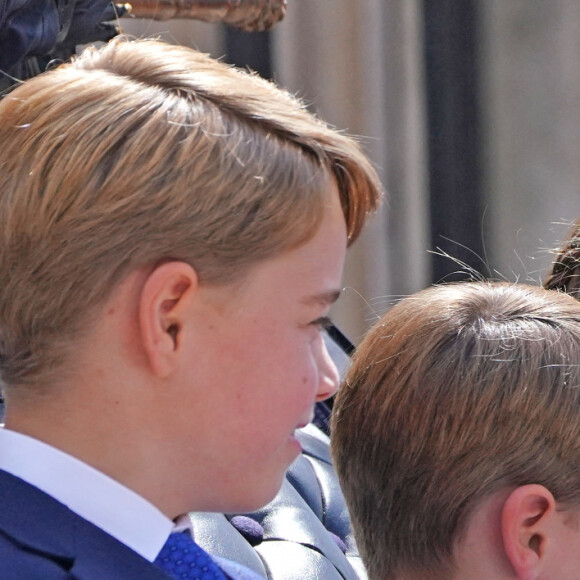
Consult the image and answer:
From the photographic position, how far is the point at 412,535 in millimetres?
986

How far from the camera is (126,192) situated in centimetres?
80

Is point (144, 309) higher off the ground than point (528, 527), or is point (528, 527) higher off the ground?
point (144, 309)

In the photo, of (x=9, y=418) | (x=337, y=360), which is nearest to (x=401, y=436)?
(x=9, y=418)

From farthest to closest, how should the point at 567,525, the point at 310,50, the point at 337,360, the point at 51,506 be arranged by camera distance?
1. the point at 310,50
2. the point at 337,360
3. the point at 567,525
4. the point at 51,506

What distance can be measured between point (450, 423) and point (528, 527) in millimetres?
107

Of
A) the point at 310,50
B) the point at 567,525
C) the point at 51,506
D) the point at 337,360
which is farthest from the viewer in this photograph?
the point at 310,50

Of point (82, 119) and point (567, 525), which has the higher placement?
point (82, 119)

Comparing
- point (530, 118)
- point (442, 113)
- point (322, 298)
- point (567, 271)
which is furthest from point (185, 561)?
point (530, 118)

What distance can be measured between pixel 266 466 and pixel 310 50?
2.69 m

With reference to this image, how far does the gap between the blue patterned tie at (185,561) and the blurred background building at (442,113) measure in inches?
100

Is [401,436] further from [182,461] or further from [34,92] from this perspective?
[34,92]

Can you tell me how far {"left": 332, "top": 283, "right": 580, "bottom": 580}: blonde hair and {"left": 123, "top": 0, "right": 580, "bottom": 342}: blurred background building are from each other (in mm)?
2373

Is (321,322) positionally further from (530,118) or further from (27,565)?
(530,118)

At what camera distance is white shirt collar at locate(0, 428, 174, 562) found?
81 centimetres
